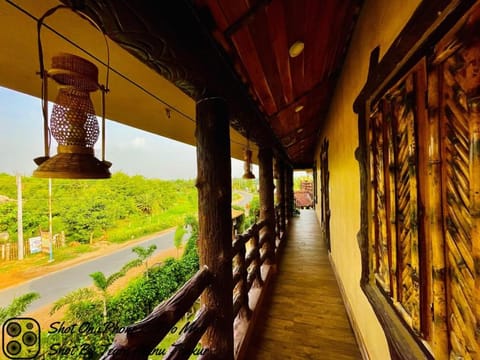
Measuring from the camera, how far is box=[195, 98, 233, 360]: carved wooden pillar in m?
1.36

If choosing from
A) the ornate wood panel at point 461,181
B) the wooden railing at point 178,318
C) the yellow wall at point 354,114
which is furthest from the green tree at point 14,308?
the ornate wood panel at point 461,181

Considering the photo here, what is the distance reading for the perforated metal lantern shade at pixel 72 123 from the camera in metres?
0.62

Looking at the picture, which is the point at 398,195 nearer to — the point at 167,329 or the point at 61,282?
the point at 167,329

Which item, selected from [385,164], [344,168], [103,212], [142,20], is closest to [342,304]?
[344,168]

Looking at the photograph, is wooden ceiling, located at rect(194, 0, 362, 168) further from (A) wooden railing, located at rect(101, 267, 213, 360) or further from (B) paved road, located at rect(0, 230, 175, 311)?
(B) paved road, located at rect(0, 230, 175, 311)

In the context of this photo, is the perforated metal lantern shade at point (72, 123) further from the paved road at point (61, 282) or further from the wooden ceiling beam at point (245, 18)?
the paved road at point (61, 282)

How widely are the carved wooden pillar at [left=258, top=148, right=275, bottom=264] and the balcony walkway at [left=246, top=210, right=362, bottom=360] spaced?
1.70 ft

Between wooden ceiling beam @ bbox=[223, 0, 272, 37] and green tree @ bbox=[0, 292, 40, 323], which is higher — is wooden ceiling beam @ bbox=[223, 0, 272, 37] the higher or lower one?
the higher one

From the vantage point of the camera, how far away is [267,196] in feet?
11.3

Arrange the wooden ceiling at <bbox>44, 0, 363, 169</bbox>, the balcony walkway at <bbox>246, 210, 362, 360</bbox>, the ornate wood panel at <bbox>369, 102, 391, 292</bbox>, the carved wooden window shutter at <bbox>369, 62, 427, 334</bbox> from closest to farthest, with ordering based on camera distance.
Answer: the wooden ceiling at <bbox>44, 0, 363, 169</bbox> → the carved wooden window shutter at <bbox>369, 62, 427, 334</bbox> → the ornate wood panel at <bbox>369, 102, 391, 292</bbox> → the balcony walkway at <bbox>246, 210, 362, 360</bbox>

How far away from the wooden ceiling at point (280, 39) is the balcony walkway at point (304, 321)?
2454 mm

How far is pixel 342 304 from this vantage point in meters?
2.52

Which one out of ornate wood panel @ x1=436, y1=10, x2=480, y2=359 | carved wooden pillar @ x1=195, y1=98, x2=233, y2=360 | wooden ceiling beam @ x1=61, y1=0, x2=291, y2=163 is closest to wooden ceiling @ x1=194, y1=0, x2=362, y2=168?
wooden ceiling beam @ x1=61, y1=0, x2=291, y2=163

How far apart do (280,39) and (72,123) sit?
1.31 metres
